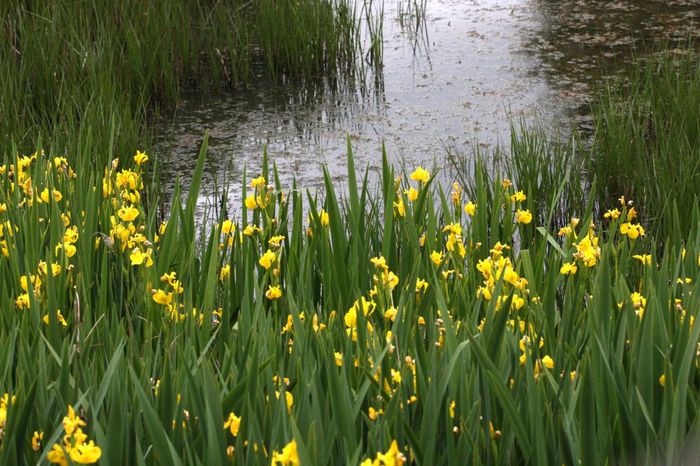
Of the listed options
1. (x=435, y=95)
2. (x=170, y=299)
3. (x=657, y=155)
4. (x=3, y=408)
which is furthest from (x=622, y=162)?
(x=3, y=408)

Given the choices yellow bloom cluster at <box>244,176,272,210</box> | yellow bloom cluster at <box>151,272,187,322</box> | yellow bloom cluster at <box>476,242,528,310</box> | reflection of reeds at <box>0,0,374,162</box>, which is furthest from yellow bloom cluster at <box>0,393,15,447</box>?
reflection of reeds at <box>0,0,374,162</box>

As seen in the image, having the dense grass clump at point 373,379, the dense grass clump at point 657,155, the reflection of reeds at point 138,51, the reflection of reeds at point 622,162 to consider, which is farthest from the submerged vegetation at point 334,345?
the reflection of reeds at point 138,51

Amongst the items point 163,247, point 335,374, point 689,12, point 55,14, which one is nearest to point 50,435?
point 335,374

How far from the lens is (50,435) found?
4.69 ft

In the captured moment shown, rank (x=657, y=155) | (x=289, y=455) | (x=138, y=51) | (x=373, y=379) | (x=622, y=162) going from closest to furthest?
(x=289, y=455), (x=373, y=379), (x=657, y=155), (x=622, y=162), (x=138, y=51)

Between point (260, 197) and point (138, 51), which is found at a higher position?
point (138, 51)

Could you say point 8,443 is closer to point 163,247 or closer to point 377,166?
point 163,247

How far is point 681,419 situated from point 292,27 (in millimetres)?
4938

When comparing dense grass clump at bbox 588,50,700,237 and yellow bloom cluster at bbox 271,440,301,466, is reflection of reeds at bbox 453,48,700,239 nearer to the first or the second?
dense grass clump at bbox 588,50,700,237

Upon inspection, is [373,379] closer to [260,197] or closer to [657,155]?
[260,197]

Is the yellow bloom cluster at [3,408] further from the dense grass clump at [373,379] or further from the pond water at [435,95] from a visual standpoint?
the pond water at [435,95]

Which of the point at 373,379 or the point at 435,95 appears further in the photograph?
the point at 435,95

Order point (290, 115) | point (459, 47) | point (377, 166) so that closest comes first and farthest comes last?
point (377, 166)
point (290, 115)
point (459, 47)

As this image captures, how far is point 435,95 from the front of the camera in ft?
18.1
